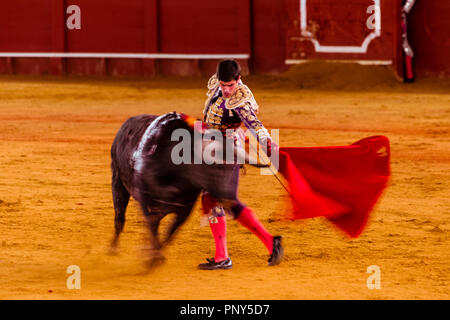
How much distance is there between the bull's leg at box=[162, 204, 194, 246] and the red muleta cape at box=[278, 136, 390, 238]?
0.56 metres

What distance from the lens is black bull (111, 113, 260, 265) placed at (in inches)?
163

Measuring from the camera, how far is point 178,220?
4.32 m

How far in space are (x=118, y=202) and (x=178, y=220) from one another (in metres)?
0.46

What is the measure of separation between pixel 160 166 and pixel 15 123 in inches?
247

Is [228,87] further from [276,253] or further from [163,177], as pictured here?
[276,253]

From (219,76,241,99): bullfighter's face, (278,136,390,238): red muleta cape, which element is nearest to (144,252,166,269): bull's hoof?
(278,136,390,238): red muleta cape

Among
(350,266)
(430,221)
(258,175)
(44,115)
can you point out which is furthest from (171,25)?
(350,266)

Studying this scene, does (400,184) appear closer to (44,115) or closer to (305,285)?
(305,285)

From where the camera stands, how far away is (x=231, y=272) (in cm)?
434

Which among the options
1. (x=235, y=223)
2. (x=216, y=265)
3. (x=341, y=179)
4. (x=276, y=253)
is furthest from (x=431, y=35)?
(x=216, y=265)

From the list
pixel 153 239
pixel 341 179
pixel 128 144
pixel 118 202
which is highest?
pixel 128 144

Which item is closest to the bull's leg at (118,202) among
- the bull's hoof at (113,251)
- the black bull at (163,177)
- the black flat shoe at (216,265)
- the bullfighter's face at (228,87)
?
the bull's hoof at (113,251)

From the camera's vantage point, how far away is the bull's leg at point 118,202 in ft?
15.0

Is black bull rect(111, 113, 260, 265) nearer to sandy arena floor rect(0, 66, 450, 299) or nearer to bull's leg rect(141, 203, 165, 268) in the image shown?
bull's leg rect(141, 203, 165, 268)
